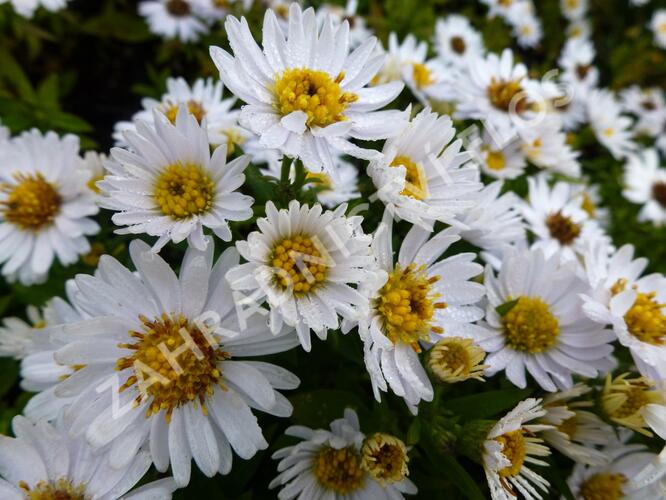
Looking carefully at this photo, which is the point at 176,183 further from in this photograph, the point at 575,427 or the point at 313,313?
the point at 575,427

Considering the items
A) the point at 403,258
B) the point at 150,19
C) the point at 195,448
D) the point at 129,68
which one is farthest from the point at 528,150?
the point at 129,68

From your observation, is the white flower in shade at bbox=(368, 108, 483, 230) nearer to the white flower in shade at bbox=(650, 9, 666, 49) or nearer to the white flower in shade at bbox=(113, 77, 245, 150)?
the white flower in shade at bbox=(113, 77, 245, 150)

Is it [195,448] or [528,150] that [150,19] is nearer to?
[528,150]

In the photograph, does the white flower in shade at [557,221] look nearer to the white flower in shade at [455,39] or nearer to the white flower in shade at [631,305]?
the white flower in shade at [631,305]

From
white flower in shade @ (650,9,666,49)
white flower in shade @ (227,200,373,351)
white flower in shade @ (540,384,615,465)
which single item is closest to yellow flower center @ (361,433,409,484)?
white flower in shade @ (227,200,373,351)

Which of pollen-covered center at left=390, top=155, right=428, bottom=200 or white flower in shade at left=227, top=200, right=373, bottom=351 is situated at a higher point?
pollen-covered center at left=390, top=155, right=428, bottom=200

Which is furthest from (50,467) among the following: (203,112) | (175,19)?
(175,19)

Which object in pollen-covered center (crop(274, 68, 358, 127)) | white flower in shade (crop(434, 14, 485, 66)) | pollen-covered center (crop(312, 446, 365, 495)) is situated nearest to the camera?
pollen-covered center (crop(274, 68, 358, 127))

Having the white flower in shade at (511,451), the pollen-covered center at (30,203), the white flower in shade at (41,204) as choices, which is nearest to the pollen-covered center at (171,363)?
the white flower in shade at (511,451)
